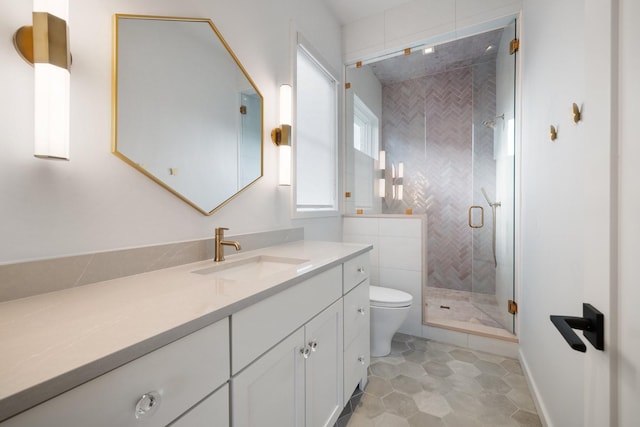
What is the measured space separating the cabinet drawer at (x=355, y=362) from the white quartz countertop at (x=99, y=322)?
72 centimetres

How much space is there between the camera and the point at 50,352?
44cm

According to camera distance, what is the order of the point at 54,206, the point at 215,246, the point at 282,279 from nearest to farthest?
the point at 54,206, the point at 282,279, the point at 215,246

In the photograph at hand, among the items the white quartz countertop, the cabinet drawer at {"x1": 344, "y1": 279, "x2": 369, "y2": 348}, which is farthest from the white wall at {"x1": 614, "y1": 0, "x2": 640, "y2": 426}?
the cabinet drawer at {"x1": 344, "y1": 279, "x2": 369, "y2": 348}

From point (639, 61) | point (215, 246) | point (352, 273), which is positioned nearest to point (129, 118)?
point (215, 246)

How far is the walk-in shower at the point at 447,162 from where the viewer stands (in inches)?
98.7

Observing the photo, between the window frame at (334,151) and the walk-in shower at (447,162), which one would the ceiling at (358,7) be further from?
the window frame at (334,151)

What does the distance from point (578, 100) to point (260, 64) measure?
1526mm

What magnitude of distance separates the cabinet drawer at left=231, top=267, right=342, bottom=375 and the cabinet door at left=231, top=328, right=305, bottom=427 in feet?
0.11

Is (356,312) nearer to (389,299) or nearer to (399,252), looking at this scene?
(389,299)

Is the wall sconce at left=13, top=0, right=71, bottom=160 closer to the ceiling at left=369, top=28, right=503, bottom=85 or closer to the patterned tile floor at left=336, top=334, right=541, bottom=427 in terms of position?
the patterned tile floor at left=336, top=334, right=541, bottom=427

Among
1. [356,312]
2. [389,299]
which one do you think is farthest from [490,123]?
[356,312]

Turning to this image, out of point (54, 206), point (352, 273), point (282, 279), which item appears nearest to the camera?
point (54, 206)

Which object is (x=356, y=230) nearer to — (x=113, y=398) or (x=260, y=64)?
(x=260, y=64)

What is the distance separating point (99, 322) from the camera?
1.85 ft
